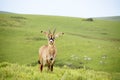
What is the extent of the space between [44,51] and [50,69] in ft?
2.95

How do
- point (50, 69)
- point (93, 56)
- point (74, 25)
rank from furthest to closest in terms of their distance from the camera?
point (74, 25)
point (93, 56)
point (50, 69)

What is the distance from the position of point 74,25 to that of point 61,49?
25.3 metres

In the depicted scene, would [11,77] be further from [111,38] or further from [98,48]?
[111,38]

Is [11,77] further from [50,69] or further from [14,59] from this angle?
[14,59]

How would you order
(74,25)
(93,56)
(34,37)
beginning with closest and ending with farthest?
(93,56) < (34,37) < (74,25)

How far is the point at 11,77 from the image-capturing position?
11023 millimetres

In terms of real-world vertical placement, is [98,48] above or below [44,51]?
below

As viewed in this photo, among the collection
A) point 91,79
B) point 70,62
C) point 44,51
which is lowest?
point 70,62

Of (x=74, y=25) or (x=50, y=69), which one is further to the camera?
(x=74, y=25)

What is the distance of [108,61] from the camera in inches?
1468

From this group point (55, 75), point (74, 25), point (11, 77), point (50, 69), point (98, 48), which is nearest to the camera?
point (11, 77)

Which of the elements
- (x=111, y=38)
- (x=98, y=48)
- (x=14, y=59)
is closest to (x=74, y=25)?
(x=111, y=38)

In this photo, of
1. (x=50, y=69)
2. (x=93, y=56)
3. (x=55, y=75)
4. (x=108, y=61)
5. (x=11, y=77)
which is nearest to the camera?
(x=11, y=77)

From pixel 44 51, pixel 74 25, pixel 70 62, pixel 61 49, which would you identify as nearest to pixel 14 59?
pixel 70 62
